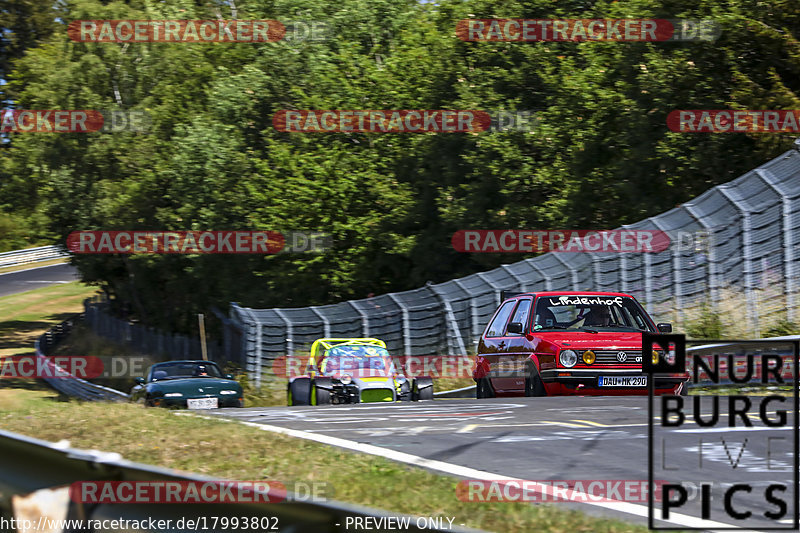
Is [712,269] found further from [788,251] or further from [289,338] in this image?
[289,338]

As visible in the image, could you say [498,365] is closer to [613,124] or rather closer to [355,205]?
[613,124]

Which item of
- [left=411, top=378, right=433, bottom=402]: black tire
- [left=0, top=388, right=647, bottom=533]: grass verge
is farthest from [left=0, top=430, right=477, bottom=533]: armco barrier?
[left=411, top=378, right=433, bottom=402]: black tire

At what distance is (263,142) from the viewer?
1678 inches

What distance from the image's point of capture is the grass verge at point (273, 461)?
5.75 metres

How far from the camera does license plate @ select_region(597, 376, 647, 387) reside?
13133 millimetres

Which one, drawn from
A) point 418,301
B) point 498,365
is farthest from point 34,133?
point 498,365

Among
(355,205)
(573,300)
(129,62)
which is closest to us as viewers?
(573,300)

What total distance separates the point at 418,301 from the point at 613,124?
8.46m

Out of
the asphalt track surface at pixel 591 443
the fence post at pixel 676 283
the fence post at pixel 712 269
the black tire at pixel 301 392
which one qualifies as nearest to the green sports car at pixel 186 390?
the black tire at pixel 301 392

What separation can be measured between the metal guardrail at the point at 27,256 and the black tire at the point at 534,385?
70.3 meters

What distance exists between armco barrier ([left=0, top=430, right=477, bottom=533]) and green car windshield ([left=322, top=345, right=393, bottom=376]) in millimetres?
13603

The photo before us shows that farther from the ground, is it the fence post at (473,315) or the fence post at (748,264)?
the fence post at (748,264)

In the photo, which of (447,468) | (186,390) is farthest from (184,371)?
(447,468)

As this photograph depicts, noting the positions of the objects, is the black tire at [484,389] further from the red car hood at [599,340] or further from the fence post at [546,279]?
the fence post at [546,279]
